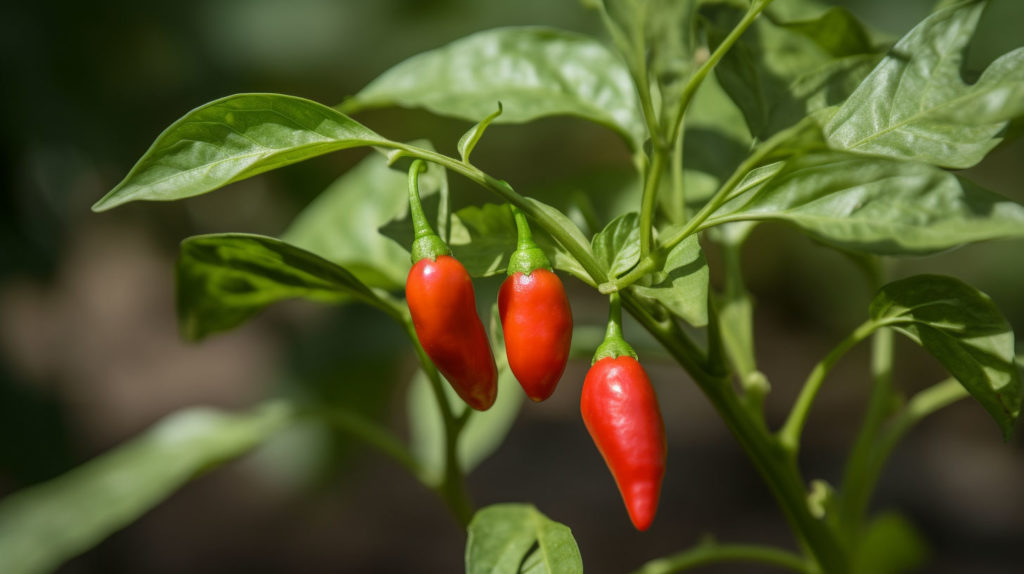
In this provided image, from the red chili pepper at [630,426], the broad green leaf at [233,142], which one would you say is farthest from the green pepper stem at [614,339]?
the broad green leaf at [233,142]

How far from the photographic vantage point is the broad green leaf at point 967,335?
38cm

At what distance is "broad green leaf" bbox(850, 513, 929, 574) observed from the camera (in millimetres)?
751

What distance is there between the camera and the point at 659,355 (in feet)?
2.63

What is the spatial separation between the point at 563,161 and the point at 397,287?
75.1 inches

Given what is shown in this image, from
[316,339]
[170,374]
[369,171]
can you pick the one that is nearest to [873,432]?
[369,171]

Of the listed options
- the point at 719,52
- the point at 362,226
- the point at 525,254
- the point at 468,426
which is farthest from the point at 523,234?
the point at 468,426

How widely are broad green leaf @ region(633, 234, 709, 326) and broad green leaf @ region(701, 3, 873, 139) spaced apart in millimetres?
114

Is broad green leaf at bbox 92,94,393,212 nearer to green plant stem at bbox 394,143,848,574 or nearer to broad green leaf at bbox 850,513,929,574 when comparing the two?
green plant stem at bbox 394,143,848,574

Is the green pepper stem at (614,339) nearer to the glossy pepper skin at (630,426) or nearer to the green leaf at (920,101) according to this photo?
the glossy pepper skin at (630,426)

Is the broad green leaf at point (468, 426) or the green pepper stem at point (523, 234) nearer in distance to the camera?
the green pepper stem at point (523, 234)

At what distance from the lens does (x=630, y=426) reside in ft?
1.28

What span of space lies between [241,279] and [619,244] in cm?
25

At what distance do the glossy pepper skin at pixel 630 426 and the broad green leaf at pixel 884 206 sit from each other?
89 mm

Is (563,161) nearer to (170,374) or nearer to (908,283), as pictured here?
(170,374)
